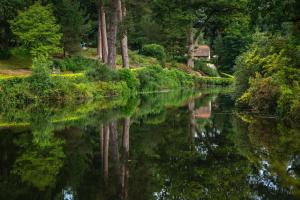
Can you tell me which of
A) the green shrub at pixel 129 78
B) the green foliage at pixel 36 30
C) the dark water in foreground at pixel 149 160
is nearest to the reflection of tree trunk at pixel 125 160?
the dark water in foreground at pixel 149 160

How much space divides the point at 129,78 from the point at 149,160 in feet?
103

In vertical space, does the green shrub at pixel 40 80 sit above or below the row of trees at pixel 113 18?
below

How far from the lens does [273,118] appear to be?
20.5 metres

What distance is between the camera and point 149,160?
12.1 metres

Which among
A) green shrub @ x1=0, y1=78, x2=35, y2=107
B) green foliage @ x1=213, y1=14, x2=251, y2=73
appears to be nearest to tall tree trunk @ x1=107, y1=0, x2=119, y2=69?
green shrub @ x1=0, y1=78, x2=35, y2=107

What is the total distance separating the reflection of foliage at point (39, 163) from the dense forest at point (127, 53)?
24.5 ft

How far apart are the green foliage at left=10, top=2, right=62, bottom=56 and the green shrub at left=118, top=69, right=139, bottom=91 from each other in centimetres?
662

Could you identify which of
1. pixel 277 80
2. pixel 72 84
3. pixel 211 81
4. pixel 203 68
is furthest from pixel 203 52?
pixel 277 80

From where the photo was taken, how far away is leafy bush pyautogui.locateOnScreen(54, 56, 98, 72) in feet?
147

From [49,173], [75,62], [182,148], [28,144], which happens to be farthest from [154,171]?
[75,62]

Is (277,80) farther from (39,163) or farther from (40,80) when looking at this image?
(40,80)

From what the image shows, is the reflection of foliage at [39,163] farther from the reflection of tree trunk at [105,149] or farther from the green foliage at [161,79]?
the green foliage at [161,79]

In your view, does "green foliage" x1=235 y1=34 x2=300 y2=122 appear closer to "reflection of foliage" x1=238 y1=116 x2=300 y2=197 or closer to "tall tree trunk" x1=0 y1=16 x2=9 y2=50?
"reflection of foliage" x1=238 y1=116 x2=300 y2=197

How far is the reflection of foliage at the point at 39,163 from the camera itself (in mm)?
10078
